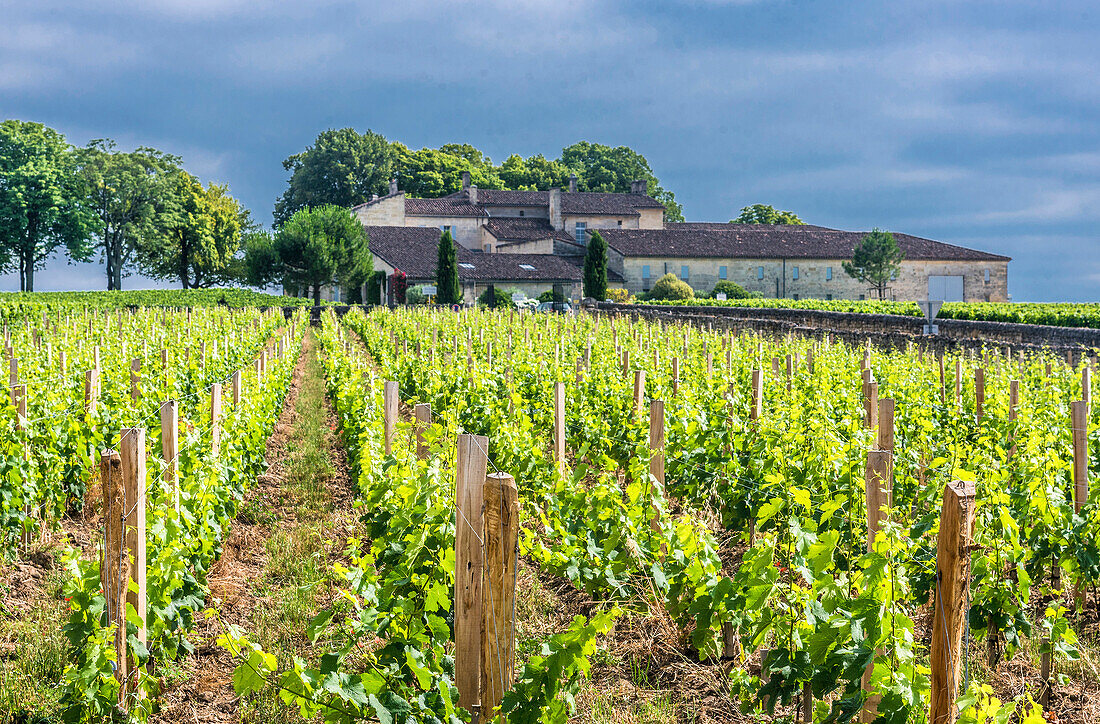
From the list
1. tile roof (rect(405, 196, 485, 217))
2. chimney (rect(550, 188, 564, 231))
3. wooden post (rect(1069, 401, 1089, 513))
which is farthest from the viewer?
chimney (rect(550, 188, 564, 231))

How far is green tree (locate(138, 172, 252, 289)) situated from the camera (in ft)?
186

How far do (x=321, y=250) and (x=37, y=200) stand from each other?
15962 mm

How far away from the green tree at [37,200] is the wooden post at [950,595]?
54.6m

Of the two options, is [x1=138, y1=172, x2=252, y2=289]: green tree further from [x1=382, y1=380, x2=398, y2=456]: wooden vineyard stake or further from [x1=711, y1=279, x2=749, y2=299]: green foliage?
[x1=382, y1=380, x2=398, y2=456]: wooden vineyard stake

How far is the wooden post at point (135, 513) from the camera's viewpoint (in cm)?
379

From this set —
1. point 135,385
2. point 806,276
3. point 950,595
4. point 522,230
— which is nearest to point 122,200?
point 522,230

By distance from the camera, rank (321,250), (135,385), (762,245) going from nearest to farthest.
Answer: (135,385)
(321,250)
(762,245)

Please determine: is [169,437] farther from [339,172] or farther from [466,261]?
[339,172]

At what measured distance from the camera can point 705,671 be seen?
4441mm

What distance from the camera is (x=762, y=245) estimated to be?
55844 millimetres

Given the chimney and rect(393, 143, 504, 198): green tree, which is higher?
rect(393, 143, 504, 198): green tree

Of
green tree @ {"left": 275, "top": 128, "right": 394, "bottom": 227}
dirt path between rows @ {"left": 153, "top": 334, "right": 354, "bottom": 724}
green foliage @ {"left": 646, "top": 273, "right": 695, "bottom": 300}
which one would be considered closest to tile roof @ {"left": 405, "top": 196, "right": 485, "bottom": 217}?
green tree @ {"left": 275, "top": 128, "right": 394, "bottom": 227}

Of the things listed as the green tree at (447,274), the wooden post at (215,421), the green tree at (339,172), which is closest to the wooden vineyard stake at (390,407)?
the wooden post at (215,421)

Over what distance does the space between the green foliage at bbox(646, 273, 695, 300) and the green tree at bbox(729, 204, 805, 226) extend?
28.8 metres
